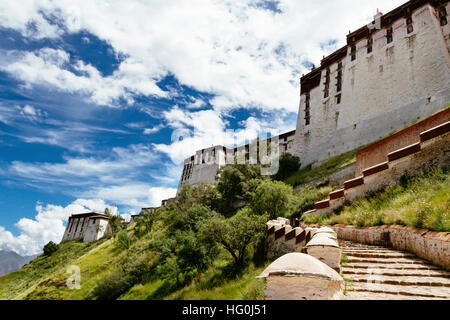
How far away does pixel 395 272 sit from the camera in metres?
5.19

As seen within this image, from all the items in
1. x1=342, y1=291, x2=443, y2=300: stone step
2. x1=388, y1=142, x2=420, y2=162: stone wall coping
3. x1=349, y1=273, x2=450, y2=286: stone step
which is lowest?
x1=342, y1=291, x2=443, y2=300: stone step

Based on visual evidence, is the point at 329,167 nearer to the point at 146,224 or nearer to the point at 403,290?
the point at 403,290

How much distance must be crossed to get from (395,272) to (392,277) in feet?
0.65

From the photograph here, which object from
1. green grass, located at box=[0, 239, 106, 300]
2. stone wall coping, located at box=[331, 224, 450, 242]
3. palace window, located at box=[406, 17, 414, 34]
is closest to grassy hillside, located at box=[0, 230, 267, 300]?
green grass, located at box=[0, 239, 106, 300]

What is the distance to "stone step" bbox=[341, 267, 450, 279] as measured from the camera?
15.8 feet

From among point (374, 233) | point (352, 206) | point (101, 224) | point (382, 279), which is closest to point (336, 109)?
point (352, 206)

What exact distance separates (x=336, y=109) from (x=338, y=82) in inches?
165

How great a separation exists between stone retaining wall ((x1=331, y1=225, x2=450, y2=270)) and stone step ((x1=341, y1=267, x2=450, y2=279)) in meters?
0.36

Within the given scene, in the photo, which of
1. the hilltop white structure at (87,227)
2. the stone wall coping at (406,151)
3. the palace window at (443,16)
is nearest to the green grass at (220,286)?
the stone wall coping at (406,151)

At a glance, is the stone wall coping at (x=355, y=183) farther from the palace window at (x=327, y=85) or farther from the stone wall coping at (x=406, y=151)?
the palace window at (x=327, y=85)

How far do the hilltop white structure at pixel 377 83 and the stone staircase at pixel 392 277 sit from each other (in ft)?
82.7

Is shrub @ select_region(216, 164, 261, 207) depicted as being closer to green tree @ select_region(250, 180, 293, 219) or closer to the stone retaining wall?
green tree @ select_region(250, 180, 293, 219)

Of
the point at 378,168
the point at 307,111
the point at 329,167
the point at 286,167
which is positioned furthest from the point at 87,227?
the point at 378,168

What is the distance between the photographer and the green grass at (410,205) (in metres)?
5.92
